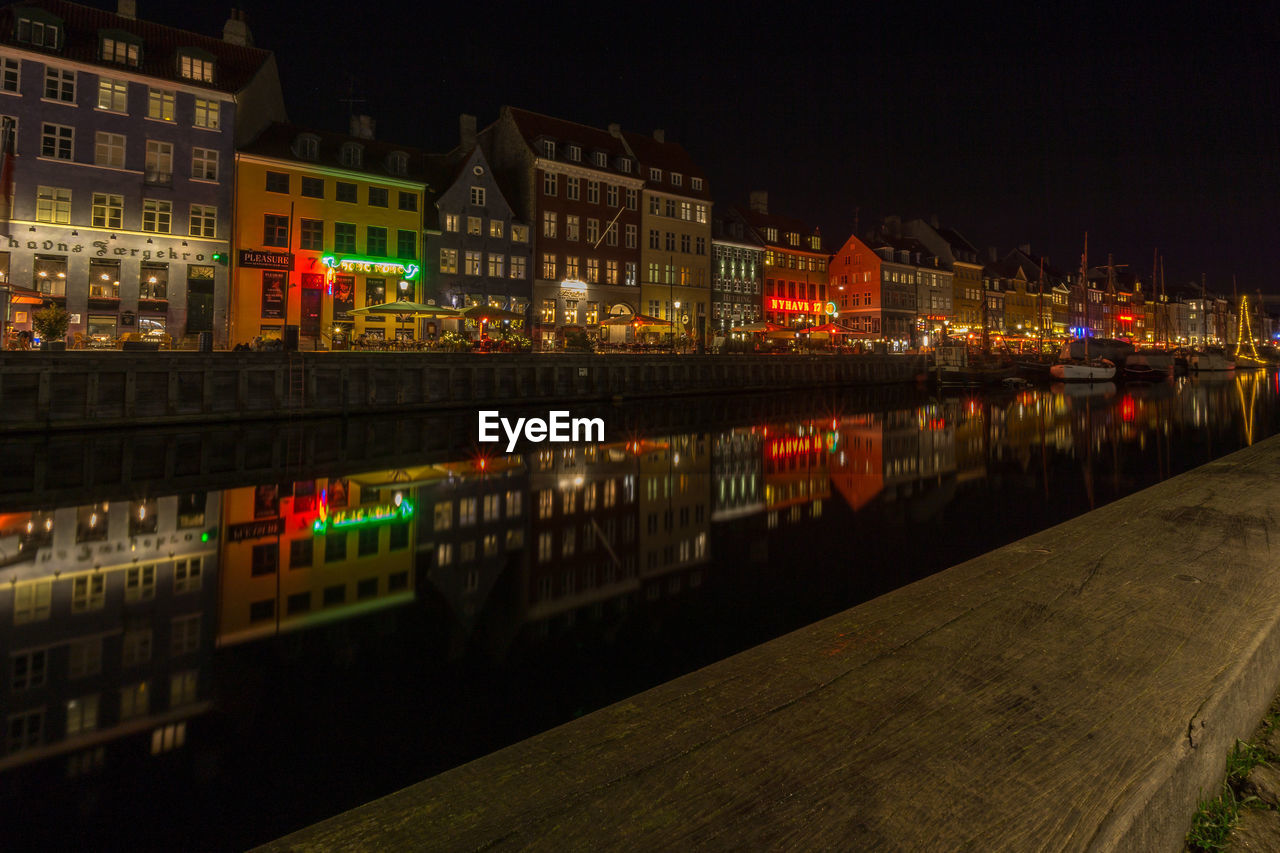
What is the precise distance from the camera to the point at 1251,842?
7.88 ft

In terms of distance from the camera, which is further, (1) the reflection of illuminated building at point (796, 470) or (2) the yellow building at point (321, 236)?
Answer: (2) the yellow building at point (321, 236)

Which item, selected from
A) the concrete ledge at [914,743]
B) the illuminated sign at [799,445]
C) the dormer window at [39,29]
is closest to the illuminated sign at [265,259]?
the dormer window at [39,29]

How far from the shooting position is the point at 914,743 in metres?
2.12

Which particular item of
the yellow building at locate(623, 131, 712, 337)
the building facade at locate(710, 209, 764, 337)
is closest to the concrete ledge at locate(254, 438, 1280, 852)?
the yellow building at locate(623, 131, 712, 337)

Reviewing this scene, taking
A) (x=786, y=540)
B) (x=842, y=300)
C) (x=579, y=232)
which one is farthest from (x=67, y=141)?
(x=842, y=300)

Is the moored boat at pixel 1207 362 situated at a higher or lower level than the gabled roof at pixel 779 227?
lower

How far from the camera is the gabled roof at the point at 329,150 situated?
134ft

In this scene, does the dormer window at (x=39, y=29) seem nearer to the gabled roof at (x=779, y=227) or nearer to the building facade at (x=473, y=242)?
the building facade at (x=473, y=242)

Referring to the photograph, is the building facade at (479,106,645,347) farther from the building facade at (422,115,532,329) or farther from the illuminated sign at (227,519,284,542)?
the illuminated sign at (227,519,284,542)

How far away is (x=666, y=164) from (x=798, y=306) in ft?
71.9

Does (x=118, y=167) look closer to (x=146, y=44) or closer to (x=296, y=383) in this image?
(x=146, y=44)

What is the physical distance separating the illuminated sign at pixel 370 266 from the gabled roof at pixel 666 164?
22.4 metres

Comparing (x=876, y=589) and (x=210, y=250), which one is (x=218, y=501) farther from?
(x=210, y=250)

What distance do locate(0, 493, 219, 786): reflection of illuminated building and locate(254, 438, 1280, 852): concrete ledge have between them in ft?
12.9
